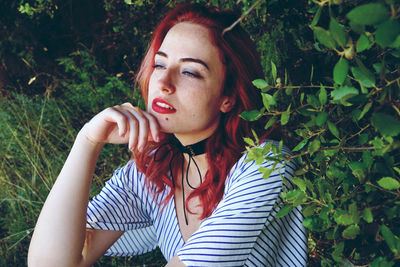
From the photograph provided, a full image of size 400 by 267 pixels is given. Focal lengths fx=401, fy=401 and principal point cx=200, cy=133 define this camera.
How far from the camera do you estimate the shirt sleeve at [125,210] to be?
226 cm

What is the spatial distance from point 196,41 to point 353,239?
1.27m

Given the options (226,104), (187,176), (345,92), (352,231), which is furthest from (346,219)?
(187,176)

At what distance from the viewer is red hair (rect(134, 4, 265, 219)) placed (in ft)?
→ 6.97

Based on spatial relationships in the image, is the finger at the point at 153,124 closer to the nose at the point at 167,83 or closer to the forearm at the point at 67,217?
the nose at the point at 167,83

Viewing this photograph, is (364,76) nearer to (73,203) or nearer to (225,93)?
(225,93)

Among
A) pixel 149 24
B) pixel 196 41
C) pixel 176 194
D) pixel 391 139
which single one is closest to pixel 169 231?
pixel 176 194

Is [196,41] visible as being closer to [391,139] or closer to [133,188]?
[133,188]

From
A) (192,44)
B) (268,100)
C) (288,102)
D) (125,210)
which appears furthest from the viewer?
(288,102)

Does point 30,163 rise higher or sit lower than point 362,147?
lower

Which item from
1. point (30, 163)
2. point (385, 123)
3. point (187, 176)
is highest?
point (385, 123)

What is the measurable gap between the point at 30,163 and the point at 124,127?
7.71 feet

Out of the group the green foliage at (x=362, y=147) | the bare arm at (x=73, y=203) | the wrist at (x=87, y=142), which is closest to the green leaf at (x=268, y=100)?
the green foliage at (x=362, y=147)

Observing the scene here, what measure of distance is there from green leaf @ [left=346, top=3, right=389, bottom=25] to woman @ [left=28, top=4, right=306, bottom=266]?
1144mm

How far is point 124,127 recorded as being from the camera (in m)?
1.93
